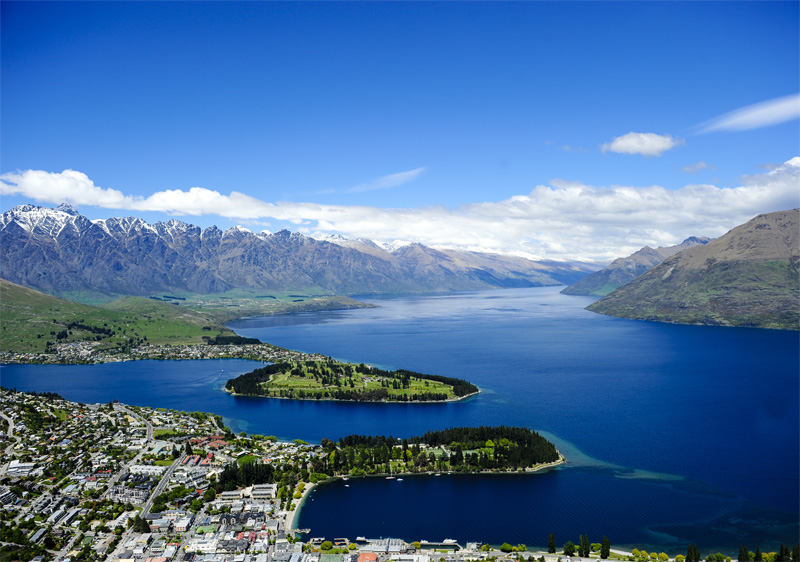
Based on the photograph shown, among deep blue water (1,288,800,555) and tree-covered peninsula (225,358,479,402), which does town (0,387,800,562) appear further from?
tree-covered peninsula (225,358,479,402)

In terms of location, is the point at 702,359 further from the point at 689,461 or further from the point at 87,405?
the point at 87,405

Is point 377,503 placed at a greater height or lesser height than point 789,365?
lesser

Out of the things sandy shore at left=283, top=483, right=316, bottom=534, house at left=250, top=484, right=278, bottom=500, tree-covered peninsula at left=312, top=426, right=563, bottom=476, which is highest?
tree-covered peninsula at left=312, top=426, right=563, bottom=476

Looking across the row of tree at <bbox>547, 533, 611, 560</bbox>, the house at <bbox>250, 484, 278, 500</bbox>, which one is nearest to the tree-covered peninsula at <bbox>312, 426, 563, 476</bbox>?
the house at <bbox>250, 484, 278, 500</bbox>

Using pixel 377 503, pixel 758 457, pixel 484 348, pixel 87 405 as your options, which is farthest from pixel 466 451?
pixel 484 348

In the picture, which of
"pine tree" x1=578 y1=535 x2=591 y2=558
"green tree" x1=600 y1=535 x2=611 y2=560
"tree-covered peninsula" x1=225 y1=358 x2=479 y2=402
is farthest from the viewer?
"tree-covered peninsula" x1=225 y1=358 x2=479 y2=402

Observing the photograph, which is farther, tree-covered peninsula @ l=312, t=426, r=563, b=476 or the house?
tree-covered peninsula @ l=312, t=426, r=563, b=476

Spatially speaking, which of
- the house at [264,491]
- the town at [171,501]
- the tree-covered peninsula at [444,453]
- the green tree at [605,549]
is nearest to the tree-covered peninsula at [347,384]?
the town at [171,501]
